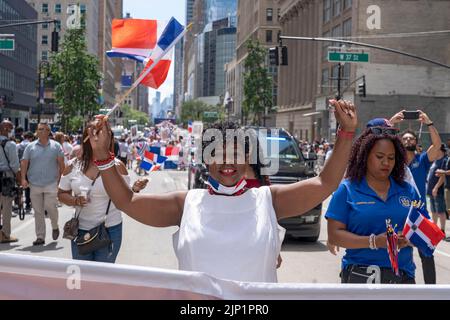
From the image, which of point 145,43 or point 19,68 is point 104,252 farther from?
point 19,68

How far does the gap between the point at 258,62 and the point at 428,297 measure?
6474 cm

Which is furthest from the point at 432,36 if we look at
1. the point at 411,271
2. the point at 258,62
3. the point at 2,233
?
the point at 411,271

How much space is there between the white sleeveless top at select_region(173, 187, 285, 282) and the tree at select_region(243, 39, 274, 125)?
6310 centimetres

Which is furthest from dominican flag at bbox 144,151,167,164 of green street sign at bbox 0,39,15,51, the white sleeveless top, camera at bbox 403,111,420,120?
green street sign at bbox 0,39,15,51

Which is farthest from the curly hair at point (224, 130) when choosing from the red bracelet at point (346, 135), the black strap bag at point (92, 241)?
the black strap bag at point (92, 241)

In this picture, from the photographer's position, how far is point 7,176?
425 inches

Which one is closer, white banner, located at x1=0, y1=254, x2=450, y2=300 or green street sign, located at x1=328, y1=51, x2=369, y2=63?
white banner, located at x1=0, y1=254, x2=450, y2=300

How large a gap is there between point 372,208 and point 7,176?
7.99m

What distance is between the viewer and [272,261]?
3213mm

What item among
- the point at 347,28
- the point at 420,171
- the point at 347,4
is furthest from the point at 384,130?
the point at 347,4

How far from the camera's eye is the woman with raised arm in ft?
10.3

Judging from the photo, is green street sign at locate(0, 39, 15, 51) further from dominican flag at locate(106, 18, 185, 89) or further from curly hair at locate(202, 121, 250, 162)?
curly hair at locate(202, 121, 250, 162)

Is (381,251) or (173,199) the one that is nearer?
(173,199)
